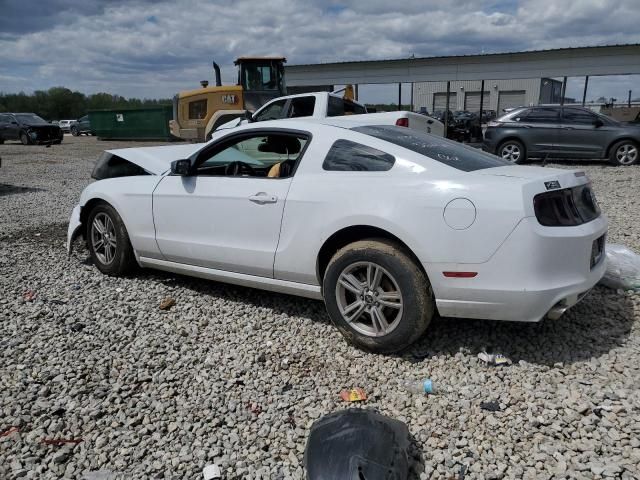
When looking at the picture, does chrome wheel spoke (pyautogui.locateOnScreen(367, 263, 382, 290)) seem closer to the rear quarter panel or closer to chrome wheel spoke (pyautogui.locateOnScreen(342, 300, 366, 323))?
chrome wheel spoke (pyautogui.locateOnScreen(342, 300, 366, 323))

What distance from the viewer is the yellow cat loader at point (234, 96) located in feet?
55.2

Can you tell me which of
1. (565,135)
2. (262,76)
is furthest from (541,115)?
(262,76)

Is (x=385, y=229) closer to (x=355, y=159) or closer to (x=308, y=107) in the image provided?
(x=355, y=159)

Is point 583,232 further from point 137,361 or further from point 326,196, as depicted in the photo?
point 137,361

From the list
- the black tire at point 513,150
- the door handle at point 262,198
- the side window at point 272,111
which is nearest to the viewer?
the door handle at point 262,198

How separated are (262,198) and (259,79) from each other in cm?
1453

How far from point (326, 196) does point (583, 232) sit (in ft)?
5.30

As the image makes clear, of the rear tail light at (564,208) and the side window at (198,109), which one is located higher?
the side window at (198,109)

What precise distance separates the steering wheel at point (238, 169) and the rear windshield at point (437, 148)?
1341 mm

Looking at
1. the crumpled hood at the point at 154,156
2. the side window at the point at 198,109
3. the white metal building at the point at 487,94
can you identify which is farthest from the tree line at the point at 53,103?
the crumpled hood at the point at 154,156

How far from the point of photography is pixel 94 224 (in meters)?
5.13

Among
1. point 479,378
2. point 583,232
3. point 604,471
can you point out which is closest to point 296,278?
point 479,378

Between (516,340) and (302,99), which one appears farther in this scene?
(302,99)

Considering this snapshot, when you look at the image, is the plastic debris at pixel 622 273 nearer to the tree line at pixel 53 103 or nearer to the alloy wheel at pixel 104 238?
the alloy wheel at pixel 104 238
